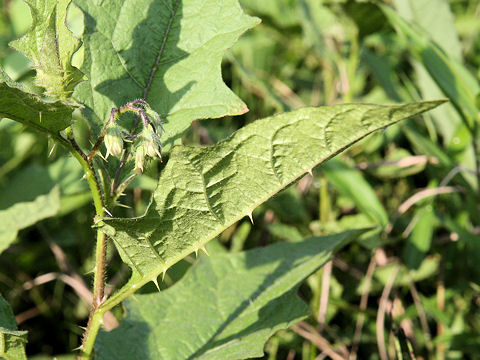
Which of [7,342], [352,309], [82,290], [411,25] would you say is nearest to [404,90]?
[411,25]

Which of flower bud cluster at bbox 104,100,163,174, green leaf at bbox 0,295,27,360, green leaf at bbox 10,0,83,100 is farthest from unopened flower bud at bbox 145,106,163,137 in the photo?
green leaf at bbox 0,295,27,360

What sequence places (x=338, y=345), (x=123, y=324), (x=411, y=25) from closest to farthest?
(x=123, y=324) → (x=411, y=25) → (x=338, y=345)

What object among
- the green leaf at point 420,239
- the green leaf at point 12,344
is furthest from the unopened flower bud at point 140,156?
the green leaf at point 420,239

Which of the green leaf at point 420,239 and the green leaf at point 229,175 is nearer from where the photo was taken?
the green leaf at point 229,175

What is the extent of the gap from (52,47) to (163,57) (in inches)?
9.6

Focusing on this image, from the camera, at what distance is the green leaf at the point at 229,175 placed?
2.72 ft

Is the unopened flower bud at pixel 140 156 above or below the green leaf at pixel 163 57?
below

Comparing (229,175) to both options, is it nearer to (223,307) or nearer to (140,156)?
(140,156)

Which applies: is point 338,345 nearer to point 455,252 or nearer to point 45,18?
point 455,252

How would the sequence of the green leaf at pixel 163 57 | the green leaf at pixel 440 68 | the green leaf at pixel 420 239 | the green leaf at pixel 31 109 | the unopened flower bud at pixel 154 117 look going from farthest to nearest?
the green leaf at pixel 420 239, the green leaf at pixel 440 68, the green leaf at pixel 163 57, the unopened flower bud at pixel 154 117, the green leaf at pixel 31 109

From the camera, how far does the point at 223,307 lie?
1.29 meters

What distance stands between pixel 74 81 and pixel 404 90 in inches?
62.3

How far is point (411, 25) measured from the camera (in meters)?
1.65

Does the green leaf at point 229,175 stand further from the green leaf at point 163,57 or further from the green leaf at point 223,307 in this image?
the green leaf at point 223,307
